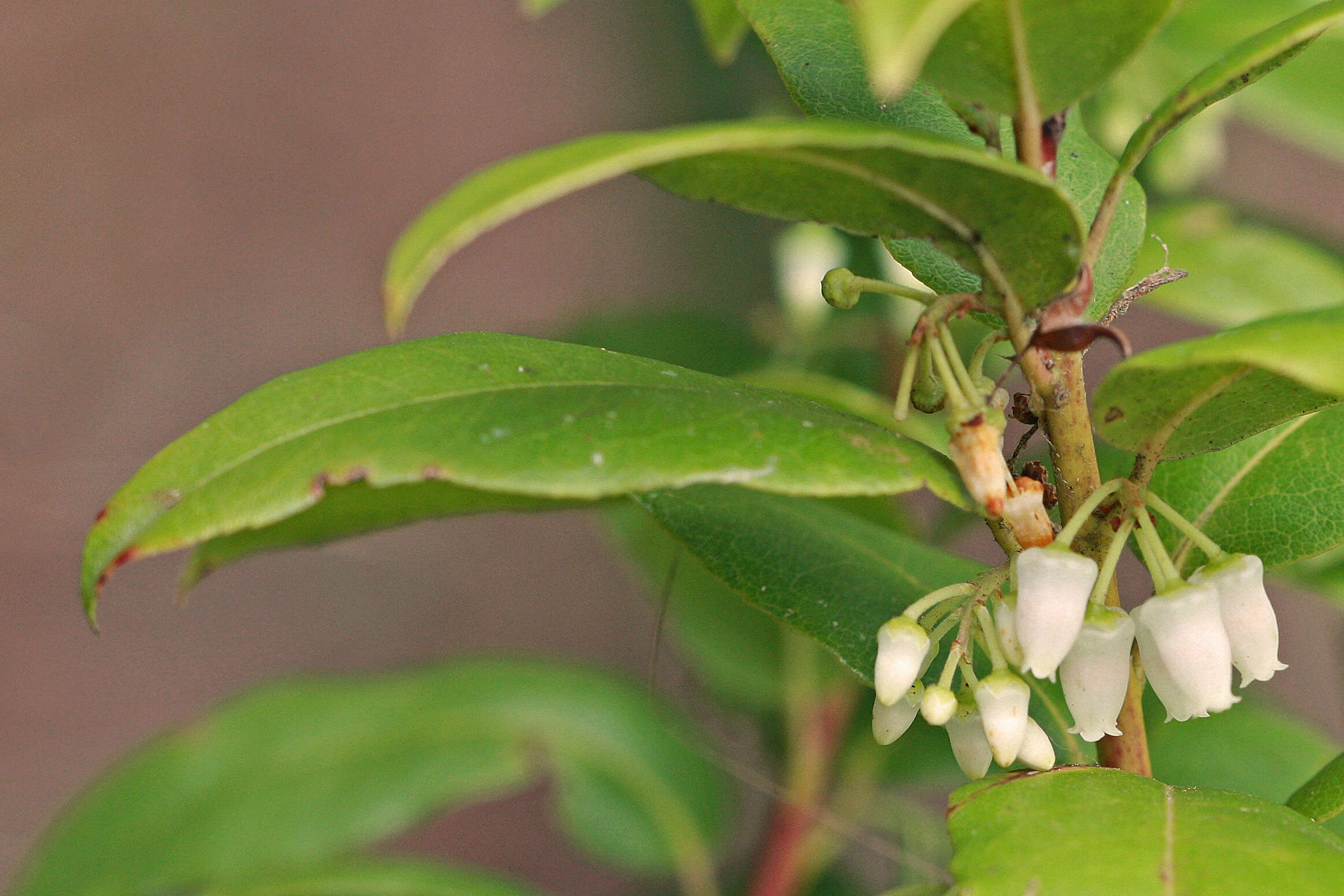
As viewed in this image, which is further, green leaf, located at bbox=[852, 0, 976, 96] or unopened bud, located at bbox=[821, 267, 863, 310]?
unopened bud, located at bbox=[821, 267, 863, 310]

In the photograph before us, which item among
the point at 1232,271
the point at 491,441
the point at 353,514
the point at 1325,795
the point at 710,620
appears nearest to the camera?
the point at 491,441

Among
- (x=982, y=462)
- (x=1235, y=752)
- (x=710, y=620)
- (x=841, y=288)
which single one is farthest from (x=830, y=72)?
(x=710, y=620)

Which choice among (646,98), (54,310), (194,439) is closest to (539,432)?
(194,439)

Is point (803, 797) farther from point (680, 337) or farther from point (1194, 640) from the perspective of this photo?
point (1194, 640)

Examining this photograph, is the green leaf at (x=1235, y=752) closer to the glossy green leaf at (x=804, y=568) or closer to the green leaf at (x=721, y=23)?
the glossy green leaf at (x=804, y=568)

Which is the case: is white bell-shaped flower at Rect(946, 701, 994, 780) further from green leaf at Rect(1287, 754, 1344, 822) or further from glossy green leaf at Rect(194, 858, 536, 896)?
glossy green leaf at Rect(194, 858, 536, 896)

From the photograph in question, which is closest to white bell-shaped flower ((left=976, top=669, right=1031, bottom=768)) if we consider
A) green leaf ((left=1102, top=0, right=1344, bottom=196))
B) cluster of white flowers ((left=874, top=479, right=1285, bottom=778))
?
cluster of white flowers ((left=874, top=479, right=1285, bottom=778))

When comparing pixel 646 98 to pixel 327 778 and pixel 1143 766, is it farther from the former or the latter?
pixel 1143 766
